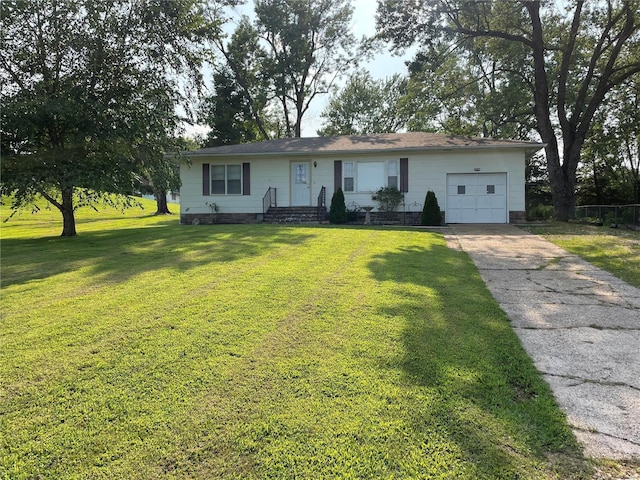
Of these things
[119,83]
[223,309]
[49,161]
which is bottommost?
[223,309]

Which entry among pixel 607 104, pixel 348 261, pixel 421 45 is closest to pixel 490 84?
pixel 607 104

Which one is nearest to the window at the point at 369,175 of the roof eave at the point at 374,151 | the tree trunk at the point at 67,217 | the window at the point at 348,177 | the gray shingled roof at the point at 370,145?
the window at the point at 348,177

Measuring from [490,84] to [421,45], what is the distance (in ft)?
37.6

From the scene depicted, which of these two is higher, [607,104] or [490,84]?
[490,84]

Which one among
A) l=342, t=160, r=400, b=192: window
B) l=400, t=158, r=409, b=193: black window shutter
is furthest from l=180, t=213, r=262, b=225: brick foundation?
l=400, t=158, r=409, b=193: black window shutter

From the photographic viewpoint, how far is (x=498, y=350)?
278 centimetres

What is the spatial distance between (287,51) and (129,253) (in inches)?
963

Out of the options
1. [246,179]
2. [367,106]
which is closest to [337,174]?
[246,179]

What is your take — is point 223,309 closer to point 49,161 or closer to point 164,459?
point 164,459

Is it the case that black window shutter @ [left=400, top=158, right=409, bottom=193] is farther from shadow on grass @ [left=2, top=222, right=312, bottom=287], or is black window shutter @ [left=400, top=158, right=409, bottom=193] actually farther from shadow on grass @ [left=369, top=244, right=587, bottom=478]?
shadow on grass @ [left=369, top=244, right=587, bottom=478]

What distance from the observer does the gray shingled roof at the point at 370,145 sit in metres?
14.1

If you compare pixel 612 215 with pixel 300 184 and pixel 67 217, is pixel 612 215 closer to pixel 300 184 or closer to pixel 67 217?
pixel 300 184

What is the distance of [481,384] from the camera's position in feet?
7.49

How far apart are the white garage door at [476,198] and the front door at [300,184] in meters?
5.50
